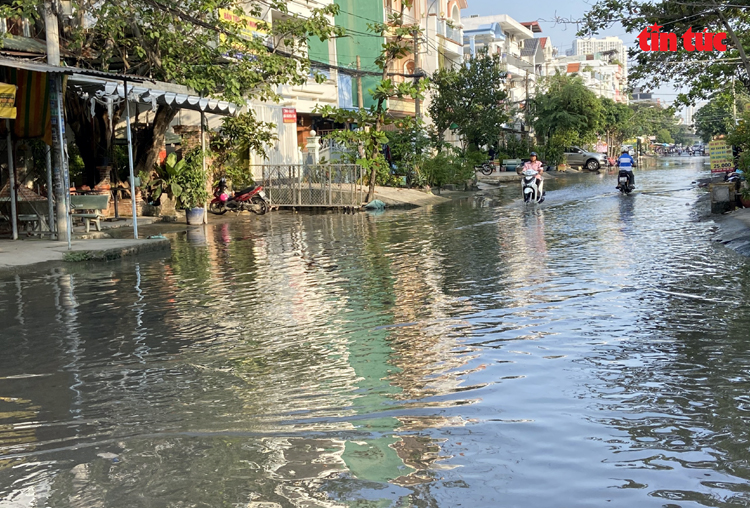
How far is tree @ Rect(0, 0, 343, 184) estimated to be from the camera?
66.1 ft

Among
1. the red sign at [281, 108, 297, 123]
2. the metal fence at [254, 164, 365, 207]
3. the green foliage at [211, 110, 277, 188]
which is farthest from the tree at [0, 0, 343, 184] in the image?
the red sign at [281, 108, 297, 123]

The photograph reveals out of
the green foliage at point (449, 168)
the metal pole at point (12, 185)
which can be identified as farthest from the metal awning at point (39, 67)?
the green foliage at point (449, 168)

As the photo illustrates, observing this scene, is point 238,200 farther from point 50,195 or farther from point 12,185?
point 12,185

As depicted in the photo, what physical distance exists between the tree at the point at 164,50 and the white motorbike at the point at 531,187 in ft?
23.8

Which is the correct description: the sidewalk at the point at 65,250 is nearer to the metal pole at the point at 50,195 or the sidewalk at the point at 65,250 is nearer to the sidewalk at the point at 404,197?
the metal pole at the point at 50,195

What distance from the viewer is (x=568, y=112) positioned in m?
70.3

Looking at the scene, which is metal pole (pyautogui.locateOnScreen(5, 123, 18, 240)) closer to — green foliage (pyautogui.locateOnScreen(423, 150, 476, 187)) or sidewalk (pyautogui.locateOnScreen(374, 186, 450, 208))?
sidewalk (pyautogui.locateOnScreen(374, 186, 450, 208))

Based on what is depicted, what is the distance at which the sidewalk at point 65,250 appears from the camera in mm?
13672

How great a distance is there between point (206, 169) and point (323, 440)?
20.0m

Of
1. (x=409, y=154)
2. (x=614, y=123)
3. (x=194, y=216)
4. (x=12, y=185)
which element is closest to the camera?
(x=12, y=185)

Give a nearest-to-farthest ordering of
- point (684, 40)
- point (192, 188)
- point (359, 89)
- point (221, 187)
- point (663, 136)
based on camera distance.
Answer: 1. point (684, 40)
2. point (192, 188)
3. point (221, 187)
4. point (359, 89)
5. point (663, 136)

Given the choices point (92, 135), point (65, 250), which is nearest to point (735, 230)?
point (65, 250)

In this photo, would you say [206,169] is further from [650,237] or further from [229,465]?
[229,465]

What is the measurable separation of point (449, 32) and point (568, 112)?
15.1 meters
